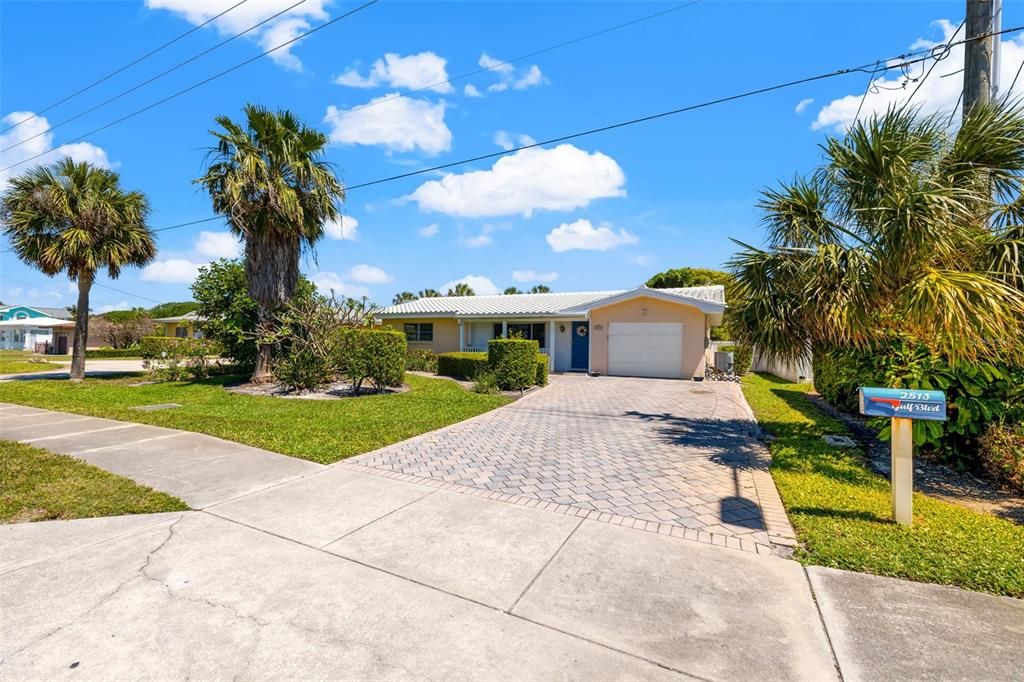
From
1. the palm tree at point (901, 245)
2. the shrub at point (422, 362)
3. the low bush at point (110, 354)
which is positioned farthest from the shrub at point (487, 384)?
the low bush at point (110, 354)

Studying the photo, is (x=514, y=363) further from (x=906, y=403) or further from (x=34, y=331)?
(x=34, y=331)

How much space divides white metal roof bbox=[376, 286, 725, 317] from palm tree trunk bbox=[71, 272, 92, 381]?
9.89 meters

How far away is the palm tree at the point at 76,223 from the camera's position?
14422mm

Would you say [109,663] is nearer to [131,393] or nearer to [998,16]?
[998,16]

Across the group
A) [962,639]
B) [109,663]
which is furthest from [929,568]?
[109,663]

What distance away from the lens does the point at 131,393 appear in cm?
1275

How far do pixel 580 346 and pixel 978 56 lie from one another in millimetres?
14547

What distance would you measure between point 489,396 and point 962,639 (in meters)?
10.5

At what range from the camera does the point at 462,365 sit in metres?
16.7

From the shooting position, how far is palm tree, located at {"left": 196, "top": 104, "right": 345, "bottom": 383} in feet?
41.9

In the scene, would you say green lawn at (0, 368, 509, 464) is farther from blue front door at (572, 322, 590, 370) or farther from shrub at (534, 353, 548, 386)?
blue front door at (572, 322, 590, 370)

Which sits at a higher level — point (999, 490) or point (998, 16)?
point (998, 16)

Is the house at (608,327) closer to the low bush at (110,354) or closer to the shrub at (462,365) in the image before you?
the shrub at (462,365)

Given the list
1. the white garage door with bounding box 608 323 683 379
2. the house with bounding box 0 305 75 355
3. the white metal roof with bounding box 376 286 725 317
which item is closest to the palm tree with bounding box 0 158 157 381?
the white metal roof with bounding box 376 286 725 317
